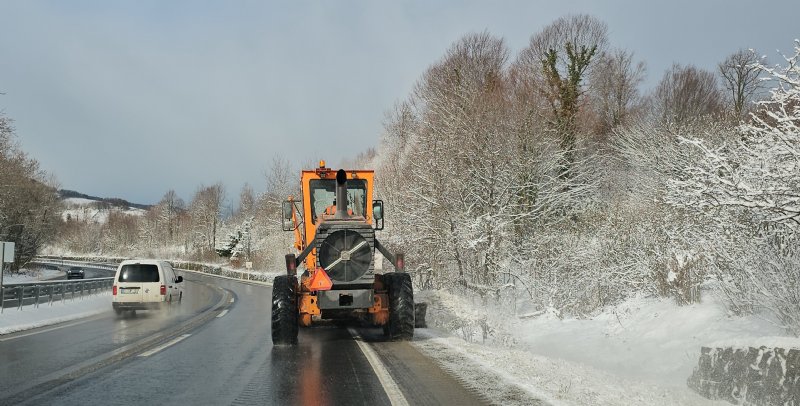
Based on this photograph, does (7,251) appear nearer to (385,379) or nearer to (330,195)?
(330,195)

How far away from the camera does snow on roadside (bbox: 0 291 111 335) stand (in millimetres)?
15934

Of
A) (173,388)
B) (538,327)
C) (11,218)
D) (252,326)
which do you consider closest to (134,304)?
(252,326)

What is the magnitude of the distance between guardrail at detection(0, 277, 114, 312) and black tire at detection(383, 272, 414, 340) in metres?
12.6

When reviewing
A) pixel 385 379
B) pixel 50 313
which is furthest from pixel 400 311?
pixel 50 313

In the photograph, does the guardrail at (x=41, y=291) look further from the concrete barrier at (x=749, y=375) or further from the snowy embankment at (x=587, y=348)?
the concrete barrier at (x=749, y=375)

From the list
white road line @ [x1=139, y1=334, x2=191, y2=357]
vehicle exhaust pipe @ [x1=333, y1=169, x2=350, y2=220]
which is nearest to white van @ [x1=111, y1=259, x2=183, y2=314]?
white road line @ [x1=139, y1=334, x2=191, y2=357]

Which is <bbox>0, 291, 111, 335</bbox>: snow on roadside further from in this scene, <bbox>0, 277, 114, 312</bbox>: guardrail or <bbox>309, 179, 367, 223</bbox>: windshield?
<bbox>309, 179, 367, 223</bbox>: windshield

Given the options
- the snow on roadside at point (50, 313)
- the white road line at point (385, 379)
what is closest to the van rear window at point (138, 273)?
the snow on roadside at point (50, 313)

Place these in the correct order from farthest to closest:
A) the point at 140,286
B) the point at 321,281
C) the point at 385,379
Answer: the point at 140,286
the point at 321,281
the point at 385,379

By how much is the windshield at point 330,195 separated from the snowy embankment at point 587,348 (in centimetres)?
325

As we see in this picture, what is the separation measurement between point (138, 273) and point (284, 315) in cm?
1252

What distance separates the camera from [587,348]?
1354 cm

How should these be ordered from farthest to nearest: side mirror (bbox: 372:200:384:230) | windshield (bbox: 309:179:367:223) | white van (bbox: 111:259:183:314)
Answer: white van (bbox: 111:259:183:314) < windshield (bbox: 309:179:367:223) < side mirror (bbox: 372:200:384:230)

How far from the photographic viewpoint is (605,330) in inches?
554
